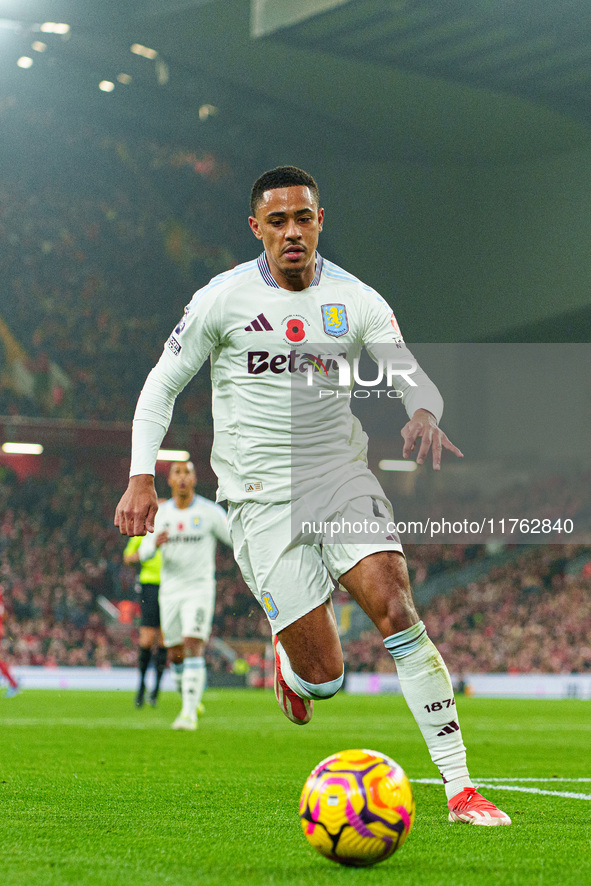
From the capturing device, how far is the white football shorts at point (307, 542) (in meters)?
4.44

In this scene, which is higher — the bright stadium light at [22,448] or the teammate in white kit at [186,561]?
the bright stadium light at [22,448]

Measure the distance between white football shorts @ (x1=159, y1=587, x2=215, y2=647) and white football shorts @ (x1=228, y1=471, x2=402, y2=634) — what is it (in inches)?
208

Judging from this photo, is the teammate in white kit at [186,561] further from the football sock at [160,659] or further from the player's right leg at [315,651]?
the player's right leg at [315,651]

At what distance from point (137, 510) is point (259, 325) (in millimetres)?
1051

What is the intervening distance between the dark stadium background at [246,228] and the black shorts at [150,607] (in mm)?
13035

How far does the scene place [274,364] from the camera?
4797mm

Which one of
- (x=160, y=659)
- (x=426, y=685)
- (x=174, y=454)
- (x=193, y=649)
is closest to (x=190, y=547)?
(x=193, y=649)

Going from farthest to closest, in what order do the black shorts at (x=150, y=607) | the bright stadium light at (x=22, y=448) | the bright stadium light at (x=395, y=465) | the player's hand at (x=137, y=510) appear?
the bright stadium light at (x=395, y=465)
the bright stadium light at (x=22, y=448)
the black shorts at (x=150, y=607)
the player's hand at (x=137, y=510)

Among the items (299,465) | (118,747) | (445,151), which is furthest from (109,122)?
(299,465)

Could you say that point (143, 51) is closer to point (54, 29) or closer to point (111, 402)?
point (54, 29)

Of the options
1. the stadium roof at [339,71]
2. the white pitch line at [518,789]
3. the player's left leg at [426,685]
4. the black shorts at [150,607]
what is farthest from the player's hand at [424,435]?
the stadium roof at [339,71]

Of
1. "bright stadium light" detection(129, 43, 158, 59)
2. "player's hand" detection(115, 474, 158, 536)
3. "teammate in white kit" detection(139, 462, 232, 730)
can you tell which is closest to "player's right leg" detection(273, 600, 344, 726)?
"player's hand" detection(115, 474, 158, 536)

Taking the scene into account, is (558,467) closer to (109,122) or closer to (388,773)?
(109,122)

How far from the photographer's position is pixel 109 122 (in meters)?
33.4
